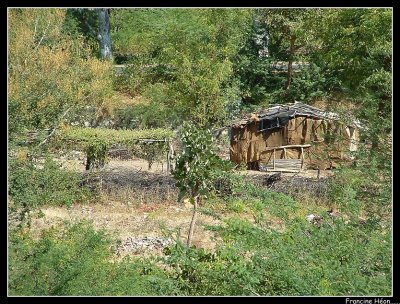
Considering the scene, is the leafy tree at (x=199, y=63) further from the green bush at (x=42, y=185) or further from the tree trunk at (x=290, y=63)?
the green bush at (x=42, y=185)

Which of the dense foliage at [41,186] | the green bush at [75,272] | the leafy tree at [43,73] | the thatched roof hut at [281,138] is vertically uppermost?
the leafy tree at [43,73]

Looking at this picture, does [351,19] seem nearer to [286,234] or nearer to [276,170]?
[276,170]

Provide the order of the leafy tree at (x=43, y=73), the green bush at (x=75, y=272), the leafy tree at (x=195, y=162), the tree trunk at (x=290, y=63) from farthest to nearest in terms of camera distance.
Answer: the tree trunk at (x=290, y=63)
the leafy tree at (x=43, y=73)
the leafy tree at (x=195, y=162)
the green bush at (x=75, y=272)

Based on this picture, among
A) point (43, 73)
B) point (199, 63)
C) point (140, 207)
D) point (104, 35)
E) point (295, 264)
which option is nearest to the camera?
point (295, 264)

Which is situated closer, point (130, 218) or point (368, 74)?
point (130, 218)

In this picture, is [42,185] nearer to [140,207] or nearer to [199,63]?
[140,207]

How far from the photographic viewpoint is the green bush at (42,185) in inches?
384

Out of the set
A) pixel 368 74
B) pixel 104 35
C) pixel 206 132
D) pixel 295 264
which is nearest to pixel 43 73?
pixel 206 132

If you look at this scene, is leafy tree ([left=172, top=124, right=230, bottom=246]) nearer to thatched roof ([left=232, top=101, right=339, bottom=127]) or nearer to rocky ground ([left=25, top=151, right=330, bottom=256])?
rocky ground ([left=25, top=151, right=330, bottom=256])

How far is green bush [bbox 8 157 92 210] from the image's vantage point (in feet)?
32.0

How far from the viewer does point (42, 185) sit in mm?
11320

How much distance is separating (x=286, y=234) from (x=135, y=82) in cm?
1643

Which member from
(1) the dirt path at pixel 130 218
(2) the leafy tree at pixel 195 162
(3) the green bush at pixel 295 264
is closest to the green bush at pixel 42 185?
(1) the dirt path at pixel 130 218

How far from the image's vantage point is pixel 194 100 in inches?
708
